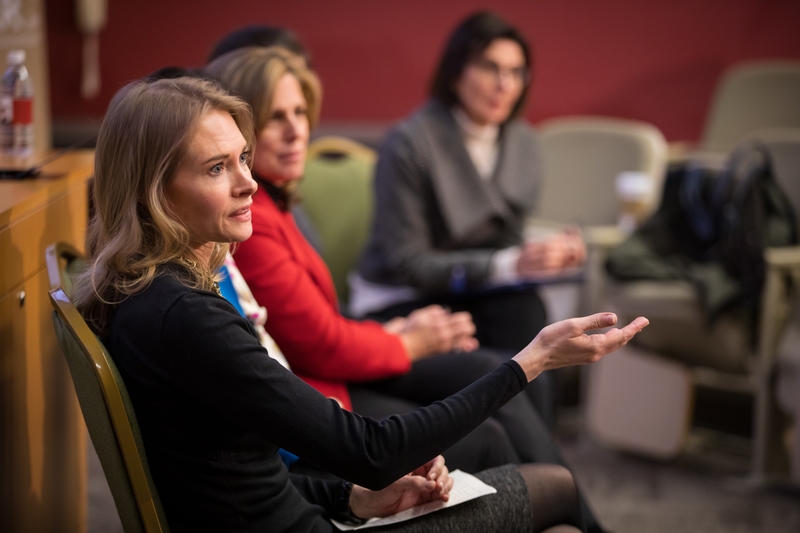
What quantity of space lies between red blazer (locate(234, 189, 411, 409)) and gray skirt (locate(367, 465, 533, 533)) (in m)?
0.43

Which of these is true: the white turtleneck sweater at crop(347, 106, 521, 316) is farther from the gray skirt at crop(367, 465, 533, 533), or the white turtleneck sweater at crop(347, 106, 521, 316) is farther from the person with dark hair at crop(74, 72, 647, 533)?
the person with dark hair at crop(74, 72, 647, 533)

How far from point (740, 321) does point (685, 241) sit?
1.22 ft

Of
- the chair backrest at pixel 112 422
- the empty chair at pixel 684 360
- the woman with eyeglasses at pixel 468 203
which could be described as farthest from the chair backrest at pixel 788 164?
the chair backrest at pixel 112 422

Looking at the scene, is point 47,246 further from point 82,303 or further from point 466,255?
point 466,255

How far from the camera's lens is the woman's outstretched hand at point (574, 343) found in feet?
3.45

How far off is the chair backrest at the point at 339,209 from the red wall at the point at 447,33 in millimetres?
1551

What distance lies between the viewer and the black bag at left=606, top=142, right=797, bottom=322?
257cm

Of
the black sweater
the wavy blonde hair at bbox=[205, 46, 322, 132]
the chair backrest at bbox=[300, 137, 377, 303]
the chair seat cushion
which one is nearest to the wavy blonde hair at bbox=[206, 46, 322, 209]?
the wavy blonde hair at bbox=[205, 46, 322, 132]

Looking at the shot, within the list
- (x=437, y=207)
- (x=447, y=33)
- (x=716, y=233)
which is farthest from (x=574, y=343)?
(x=447, y=33)

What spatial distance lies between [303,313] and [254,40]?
2.26 ft

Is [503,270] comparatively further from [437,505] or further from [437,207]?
[437,505]

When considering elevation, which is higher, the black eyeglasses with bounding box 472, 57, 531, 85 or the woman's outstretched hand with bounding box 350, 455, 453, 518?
the black eyeglasses with bounding box 472, 57, 531, 85

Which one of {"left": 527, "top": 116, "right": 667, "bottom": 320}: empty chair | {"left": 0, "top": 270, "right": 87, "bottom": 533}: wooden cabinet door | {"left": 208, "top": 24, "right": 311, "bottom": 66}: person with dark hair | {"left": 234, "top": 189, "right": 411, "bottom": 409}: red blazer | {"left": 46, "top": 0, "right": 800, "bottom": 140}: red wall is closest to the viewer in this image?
{"left": 0, "top": 270, "right": 87, "bottom": 533}: wooden cabinet door

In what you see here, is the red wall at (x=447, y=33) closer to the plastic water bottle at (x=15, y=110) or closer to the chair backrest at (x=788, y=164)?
the chair backrest at (x=788, y=164)
